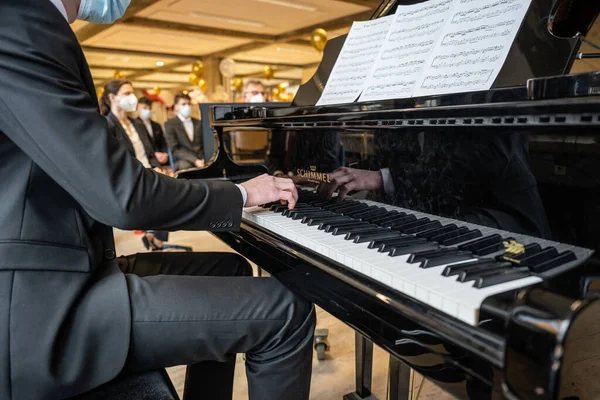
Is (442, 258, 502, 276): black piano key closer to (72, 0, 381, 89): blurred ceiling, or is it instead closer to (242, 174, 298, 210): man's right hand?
(242, 174, 298, 210): man's right hand

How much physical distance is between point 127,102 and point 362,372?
400cm

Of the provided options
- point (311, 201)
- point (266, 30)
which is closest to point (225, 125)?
point (311, 201)

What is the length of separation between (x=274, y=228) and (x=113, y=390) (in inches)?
23.0

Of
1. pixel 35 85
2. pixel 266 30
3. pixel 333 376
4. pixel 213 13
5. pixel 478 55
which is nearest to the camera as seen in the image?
pixel 35 85

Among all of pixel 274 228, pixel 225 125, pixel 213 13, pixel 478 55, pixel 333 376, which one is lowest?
pixel 333 376

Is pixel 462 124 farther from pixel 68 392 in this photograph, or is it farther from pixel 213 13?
pixel 213 13

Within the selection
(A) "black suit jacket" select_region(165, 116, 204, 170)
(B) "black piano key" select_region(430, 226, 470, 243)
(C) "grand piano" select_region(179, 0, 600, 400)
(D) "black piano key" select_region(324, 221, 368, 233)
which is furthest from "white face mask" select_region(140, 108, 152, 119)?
(B) "black piano key" select_region(430, 226, 470, 243)

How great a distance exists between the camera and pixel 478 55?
4.09 ft

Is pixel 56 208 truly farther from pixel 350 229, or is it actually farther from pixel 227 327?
pixel 350 229

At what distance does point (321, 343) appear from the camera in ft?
7.79

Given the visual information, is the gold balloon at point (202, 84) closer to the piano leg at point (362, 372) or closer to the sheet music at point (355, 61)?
the sheet music at point (355, 61)

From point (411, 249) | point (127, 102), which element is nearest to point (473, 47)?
point (411, 249)

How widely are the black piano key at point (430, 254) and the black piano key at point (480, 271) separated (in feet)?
0.34

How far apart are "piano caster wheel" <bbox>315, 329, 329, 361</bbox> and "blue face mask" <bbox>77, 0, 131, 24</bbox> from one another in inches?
71.6
